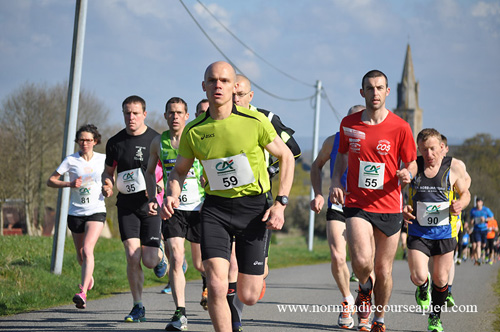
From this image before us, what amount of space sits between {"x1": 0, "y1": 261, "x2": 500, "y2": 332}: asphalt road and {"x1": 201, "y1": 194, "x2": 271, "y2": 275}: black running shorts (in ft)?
6.92

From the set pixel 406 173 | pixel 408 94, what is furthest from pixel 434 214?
pixel 408 94

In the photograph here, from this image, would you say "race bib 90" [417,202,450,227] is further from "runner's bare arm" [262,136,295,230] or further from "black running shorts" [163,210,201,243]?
"runner's bare arm" [262,136,295,230]

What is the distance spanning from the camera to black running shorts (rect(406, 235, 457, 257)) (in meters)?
8.38

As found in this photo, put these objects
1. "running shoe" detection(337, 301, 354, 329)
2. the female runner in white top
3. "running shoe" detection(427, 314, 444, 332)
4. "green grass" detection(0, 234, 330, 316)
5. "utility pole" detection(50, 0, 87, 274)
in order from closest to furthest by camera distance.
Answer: "running shoe" detection(427, 314, 444, 332) → "running shoe" detection(337, 301, 354, 329) → the female runner in white top → "green grass" detection(0, 234, 330, 316) → "utility pole" detection(50, 0, 87, 274)

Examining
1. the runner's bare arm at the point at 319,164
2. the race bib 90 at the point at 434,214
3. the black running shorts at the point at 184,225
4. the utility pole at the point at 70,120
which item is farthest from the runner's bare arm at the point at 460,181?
the utility pole at the point at 70,120

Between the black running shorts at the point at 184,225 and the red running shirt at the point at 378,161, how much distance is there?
80.1 inches

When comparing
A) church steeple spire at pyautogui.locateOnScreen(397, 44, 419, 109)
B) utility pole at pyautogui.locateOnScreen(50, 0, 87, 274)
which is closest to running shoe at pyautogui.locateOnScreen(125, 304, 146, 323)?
utility pole at pyautogui.locateOnScreen(50, 0, 87, 274)

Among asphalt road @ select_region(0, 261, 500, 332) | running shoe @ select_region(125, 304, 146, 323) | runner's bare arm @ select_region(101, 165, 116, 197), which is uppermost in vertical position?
runner's bare arm @ select_region(101, 165, 116, 197)

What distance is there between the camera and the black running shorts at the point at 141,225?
873cm

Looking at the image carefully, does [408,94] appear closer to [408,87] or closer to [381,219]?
[408,87]

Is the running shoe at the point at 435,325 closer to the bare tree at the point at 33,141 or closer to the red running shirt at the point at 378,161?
the red running shirt at the point at 378,161

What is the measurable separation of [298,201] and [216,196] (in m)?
78.0

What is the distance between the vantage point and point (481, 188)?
84125 millimetres

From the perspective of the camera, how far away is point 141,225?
8.80 m
